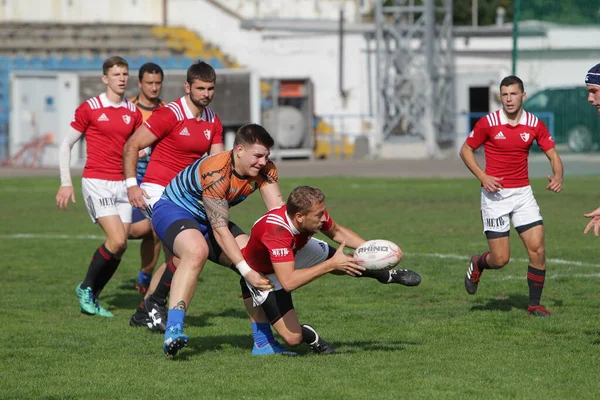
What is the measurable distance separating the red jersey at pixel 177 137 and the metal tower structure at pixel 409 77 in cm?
2977

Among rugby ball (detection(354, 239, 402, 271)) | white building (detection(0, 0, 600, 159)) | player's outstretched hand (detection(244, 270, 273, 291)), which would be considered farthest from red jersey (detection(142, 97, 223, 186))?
white building (detection(0, 0, 600, 159))

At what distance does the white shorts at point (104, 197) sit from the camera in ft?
34.4

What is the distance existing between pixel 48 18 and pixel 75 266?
37888mm

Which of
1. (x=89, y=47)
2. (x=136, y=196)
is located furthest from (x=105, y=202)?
(x=89, y=47)

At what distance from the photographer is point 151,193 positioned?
9.58 meters

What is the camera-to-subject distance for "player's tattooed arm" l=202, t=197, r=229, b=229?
7.84 meters

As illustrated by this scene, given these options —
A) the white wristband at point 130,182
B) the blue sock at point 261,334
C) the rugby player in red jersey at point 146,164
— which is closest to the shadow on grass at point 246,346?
the blue sock at point 261,334

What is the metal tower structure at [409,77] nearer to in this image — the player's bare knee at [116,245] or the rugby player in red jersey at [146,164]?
the rugby player in red jersey at [146,164]

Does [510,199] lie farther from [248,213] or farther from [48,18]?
[48,18]

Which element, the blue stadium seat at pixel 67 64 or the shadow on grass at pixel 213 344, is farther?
the blue stadium seat at pixel 67 64

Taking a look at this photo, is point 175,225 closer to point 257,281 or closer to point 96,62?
point 257,281

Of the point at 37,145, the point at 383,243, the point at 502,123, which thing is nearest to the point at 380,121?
the point at 37,145

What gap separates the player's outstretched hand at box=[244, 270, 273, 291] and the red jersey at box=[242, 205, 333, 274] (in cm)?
15

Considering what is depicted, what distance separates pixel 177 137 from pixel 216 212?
69.7 inches
